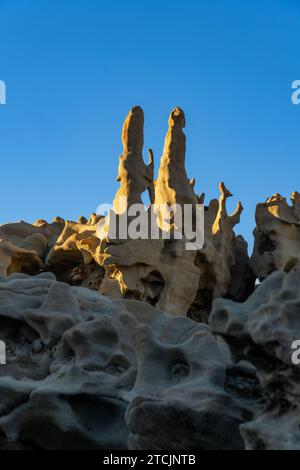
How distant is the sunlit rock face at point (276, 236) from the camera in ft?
40.4

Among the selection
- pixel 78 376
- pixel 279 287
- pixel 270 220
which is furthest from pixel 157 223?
pixel 279 287

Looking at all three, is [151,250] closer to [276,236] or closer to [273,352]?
[276,236]

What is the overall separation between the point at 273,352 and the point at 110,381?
149 centimetres

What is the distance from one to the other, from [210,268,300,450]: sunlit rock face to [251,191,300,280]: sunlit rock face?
29.4ft

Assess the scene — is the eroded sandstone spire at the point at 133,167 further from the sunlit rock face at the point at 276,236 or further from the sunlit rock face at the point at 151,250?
the sunlit rock face at the point at 276,236

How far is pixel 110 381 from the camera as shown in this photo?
4.29m

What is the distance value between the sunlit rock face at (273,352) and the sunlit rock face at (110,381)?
281mm

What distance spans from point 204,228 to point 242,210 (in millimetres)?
1328

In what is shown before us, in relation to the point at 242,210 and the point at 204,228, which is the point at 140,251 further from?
the point at 242,210

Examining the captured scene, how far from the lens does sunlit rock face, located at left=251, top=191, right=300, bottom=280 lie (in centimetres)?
1231
